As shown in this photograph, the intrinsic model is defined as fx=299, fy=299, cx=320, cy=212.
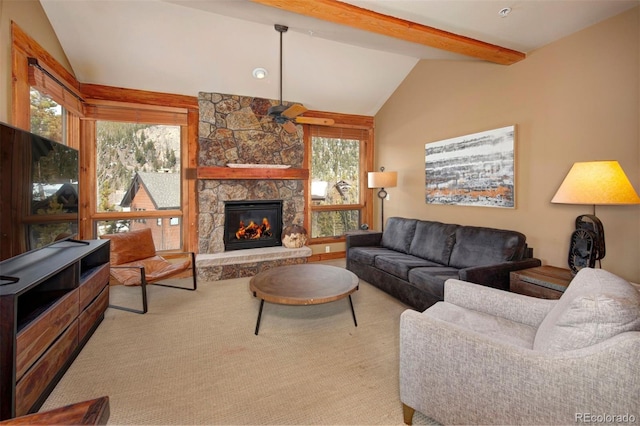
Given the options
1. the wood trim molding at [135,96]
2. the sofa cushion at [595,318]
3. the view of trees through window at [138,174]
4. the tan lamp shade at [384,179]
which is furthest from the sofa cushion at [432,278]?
the wood trim molding at [135,96]

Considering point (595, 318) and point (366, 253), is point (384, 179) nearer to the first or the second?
point (366, 253)

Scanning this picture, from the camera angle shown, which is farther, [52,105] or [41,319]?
[52,105]

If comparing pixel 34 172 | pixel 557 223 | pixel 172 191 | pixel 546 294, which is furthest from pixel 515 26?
pixel 172 191

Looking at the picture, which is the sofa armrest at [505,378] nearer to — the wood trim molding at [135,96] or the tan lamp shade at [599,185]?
the tan lamp shade at [599,185]

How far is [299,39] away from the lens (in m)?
3.86

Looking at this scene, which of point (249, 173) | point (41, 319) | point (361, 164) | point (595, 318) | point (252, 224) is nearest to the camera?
point (595, 318)

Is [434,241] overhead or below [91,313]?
overhead

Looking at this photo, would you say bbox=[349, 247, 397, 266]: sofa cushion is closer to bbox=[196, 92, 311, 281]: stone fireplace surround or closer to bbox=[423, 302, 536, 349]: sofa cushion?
bbox=[196, 92, 311, 281]: stone fireplace surround

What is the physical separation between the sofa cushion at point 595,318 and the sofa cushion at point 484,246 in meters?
1.59

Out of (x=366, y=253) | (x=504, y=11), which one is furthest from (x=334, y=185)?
(x=504, y=11)

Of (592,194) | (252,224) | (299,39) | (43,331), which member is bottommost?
(43,331)

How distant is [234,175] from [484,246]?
3.41 meters

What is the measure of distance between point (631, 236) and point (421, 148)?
2.61 metres

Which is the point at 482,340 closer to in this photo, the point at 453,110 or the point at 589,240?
the point at 589,240
